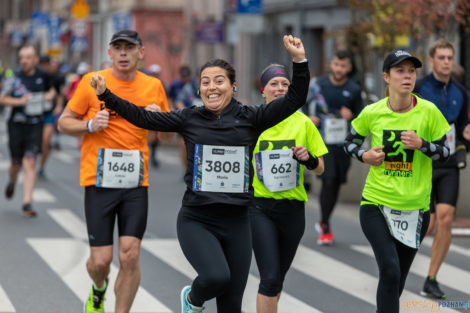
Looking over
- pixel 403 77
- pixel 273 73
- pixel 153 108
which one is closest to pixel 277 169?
pixel 273 73

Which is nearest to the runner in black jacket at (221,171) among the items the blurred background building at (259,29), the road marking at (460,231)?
the road marking at (460,231)

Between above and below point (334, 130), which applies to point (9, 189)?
below

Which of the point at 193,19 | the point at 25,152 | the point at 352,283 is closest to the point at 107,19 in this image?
the point at 193,19

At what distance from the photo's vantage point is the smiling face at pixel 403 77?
6.29 m

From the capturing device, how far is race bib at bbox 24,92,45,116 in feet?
Result: 42.5

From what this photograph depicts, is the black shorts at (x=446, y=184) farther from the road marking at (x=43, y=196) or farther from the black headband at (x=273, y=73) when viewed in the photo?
the road marking at (x=43, y=196)

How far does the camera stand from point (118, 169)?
656cm

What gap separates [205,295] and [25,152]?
7.75 meters

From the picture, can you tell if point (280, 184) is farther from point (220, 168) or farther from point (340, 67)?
point (340, 67)

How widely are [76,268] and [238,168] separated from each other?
13.0ft

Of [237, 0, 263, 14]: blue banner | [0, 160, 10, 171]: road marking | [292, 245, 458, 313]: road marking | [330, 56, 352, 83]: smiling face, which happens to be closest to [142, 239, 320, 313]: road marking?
[292, 245, 458, 313]: road marking

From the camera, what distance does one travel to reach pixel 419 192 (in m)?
6.36

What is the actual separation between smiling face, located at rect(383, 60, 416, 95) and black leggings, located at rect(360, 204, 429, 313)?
30.2 inches

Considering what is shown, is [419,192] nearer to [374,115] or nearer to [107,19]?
[374,115]
